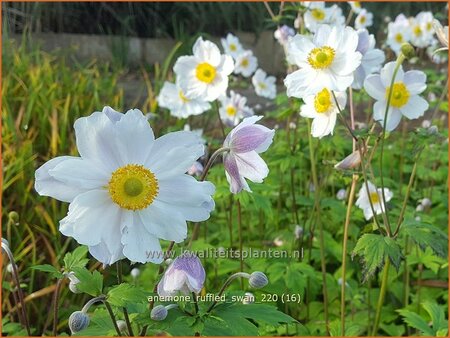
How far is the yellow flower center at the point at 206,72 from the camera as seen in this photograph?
2066mm

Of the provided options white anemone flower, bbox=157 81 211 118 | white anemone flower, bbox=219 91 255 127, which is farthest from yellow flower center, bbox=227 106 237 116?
white anemone flower, bbox=157 81 211 118

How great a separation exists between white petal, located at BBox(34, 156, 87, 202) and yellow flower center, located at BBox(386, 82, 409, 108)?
93cm

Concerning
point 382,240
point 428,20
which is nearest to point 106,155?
point 382,240

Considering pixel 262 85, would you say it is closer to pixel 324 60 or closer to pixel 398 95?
pixel 398 95

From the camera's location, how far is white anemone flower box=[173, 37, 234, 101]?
6.71 ft

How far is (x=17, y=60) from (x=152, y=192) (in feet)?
10.7

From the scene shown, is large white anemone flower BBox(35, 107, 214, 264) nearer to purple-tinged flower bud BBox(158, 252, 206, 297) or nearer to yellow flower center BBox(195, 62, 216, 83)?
purple-tinged flower bud BBox(158, 252, 206, 297)

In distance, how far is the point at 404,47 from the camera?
136 cm

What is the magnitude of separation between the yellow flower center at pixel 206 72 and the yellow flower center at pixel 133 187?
1117 mm

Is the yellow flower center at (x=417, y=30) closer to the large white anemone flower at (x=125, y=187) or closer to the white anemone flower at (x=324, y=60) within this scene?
the white anemone flower at (x=324, y=60)

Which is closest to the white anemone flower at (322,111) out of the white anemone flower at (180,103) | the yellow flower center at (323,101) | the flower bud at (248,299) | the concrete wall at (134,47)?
the yellow flower center at (323,101)

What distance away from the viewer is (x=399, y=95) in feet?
5.37

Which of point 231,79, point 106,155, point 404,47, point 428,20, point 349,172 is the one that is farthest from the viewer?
point 428,20

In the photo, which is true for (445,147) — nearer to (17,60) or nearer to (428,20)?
(428,20)
